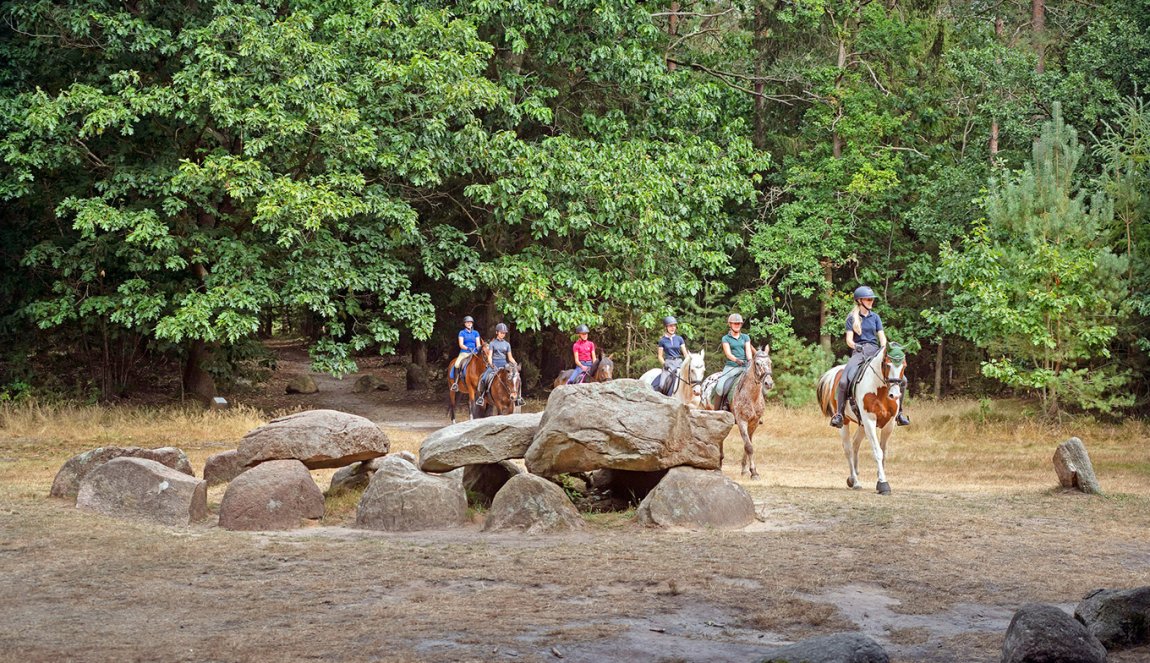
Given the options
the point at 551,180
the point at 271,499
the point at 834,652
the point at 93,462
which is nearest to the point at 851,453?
the point at 271,499

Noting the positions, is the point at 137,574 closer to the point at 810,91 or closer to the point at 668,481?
the point at 668,481

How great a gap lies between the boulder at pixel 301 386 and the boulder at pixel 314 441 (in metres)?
20.2

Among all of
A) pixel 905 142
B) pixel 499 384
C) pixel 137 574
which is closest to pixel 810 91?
pixel 905 142

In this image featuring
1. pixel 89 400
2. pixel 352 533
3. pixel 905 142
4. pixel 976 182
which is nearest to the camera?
pixel 352 533

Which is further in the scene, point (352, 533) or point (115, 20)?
point (115, 20)

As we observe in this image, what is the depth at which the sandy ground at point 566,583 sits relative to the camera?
765 cm

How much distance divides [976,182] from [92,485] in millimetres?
20993

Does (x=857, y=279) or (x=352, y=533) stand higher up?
(x=857, y=279)

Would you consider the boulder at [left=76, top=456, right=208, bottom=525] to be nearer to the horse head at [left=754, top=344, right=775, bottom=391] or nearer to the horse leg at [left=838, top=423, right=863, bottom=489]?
the horse head at [left=754, top=344, right=775, bottom=391]

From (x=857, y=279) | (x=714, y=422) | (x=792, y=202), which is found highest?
(x=792, y=202)

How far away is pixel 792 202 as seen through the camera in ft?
105

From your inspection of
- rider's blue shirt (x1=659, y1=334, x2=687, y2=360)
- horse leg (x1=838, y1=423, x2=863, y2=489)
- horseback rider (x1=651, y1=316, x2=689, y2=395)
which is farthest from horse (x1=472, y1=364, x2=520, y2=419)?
horse leg (x1=838, y1=423, x2=863, y2=489)

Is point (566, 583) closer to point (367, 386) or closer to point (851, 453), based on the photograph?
point (851, 453)

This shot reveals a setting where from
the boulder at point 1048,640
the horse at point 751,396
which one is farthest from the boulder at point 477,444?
the boulder at point 1048,640
